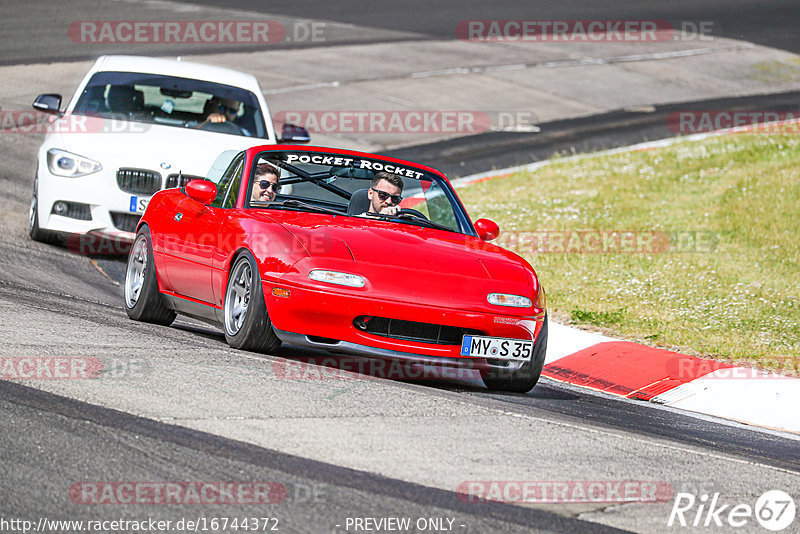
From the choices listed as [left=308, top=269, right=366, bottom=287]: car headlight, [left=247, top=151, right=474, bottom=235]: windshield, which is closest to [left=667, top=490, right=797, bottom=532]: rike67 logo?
[left=308, top=269, right=366, bottom=287]: car headlight

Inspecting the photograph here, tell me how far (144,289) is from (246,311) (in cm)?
177

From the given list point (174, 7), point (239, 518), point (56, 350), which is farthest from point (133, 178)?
point (174, 7)

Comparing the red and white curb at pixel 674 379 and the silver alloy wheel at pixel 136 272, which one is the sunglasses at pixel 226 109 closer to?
the silver alloy wheel at pixel 136 272

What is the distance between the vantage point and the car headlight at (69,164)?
1180 centimetres

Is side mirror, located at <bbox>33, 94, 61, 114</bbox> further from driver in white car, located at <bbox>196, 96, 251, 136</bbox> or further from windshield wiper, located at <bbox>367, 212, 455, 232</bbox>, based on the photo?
windshield wiper, located at <bbox>367, 212, 455, 232</bbox>

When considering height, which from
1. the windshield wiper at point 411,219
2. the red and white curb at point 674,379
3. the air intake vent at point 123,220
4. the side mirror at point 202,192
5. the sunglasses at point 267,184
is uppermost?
the sunglasses at point 267,184

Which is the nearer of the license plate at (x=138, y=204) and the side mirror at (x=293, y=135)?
the license plate at (x=138, y=204)

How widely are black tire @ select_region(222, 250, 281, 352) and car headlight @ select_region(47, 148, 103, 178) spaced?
4193 millimetres

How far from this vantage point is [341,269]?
7.56 m

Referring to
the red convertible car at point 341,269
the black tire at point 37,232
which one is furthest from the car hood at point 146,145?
the red convertible car at point 341,269

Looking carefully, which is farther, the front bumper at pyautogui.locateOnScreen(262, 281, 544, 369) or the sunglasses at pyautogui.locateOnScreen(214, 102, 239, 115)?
the sunglasses at pyautogui.locateOnScreen(214, 102, 239, 115)

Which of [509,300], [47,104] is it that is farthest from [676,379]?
[47,104]

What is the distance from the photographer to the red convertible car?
7.51 meters

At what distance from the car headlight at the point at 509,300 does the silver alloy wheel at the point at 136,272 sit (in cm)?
289
